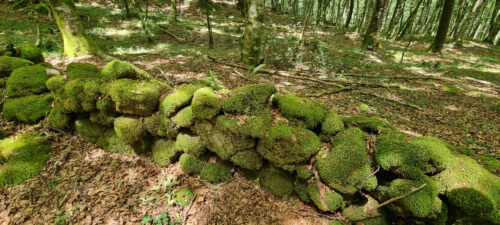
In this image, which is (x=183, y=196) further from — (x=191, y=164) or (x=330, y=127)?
(x=330, y=127)

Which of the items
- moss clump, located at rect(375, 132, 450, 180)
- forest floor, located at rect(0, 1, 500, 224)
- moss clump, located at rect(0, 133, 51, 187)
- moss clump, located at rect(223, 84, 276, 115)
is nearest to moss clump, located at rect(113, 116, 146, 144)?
forest floor, located at rect(0, 1, 500, 224)

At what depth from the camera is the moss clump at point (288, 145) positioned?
2.39 m

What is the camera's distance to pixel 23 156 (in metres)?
3.17

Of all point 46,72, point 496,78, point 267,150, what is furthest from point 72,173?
point 496,78

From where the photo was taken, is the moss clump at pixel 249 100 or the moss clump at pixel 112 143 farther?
the moss clump at pixel 112 143

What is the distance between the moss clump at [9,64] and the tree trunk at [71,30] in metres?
2.38

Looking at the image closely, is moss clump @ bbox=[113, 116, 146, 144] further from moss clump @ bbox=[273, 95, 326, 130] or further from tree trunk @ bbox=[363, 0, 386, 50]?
tree trunk @ bbox=[363, 0, 386, 50]

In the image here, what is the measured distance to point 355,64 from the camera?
892 centimetres

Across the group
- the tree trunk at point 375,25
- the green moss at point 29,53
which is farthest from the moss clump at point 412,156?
the tree trunk at point 375,25

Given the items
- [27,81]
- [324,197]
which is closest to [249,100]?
[324,197]

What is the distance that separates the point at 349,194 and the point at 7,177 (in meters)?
4.88

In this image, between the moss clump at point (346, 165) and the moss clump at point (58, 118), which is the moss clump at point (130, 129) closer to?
the moss clump at point (58, 118)

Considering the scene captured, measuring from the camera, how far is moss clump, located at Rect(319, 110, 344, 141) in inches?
102

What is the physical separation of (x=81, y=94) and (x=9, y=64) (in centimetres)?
221
